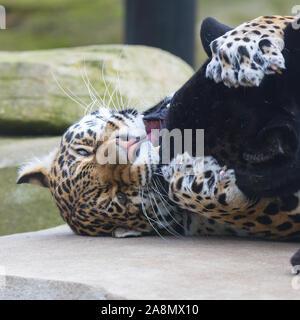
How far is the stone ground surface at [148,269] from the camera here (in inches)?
96.5

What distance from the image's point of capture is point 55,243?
11.6 ft

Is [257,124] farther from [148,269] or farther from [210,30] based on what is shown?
[148,269]

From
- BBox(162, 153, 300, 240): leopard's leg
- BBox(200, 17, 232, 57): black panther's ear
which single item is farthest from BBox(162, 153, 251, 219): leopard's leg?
BBox(200, 17, 232, 57): black panther's ear

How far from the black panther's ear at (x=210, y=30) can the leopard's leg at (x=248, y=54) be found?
0.23 meters

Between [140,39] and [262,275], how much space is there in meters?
5.71

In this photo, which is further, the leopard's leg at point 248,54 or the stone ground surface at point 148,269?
the leopard's leg at point 248,54

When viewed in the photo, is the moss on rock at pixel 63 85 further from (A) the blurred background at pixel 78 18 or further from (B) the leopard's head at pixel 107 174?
(A) the blurred background at pixel 78 18

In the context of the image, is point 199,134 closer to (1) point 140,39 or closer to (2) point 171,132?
(2) point 171,132

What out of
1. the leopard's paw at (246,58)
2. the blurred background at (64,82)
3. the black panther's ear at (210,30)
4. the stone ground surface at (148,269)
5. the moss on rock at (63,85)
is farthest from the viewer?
the moss on rock at (63,85)

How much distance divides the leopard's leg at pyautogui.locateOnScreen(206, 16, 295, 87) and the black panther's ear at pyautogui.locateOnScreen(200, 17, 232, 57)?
227mm

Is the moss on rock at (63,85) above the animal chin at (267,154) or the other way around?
the other way around

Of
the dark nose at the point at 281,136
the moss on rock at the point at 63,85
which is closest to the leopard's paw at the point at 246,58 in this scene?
the dark nose at the point at 281,136

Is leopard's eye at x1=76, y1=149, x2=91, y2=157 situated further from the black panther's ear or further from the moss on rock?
the moss on rock

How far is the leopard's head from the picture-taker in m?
3.25
